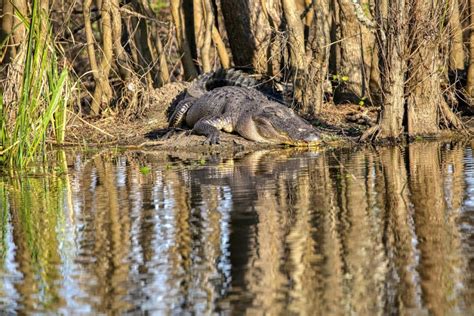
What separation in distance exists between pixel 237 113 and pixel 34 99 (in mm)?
4953

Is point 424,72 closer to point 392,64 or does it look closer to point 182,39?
point 392,64

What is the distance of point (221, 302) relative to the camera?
5137mm

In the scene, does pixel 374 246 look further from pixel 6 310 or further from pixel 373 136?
pixel 373 136

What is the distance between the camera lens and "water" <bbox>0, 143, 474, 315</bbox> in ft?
17.1

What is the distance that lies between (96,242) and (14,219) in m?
1.34

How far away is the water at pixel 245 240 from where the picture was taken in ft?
17.1

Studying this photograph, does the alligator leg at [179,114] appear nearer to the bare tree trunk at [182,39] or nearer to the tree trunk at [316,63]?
the tree trunk at [316,63]

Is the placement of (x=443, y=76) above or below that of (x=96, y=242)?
above

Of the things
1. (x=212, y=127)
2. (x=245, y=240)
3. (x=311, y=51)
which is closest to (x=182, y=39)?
(x=311, y=51)

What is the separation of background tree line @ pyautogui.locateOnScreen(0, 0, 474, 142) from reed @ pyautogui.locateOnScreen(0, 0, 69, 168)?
166 millimetres

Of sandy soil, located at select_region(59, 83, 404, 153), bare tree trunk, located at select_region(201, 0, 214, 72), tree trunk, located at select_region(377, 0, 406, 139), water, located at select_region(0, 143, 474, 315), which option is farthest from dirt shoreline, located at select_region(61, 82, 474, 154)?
water, located at select_region(0, 143, 474, 315)

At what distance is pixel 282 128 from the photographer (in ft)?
45.9

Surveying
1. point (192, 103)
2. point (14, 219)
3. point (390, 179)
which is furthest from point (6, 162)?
point (192, 103)

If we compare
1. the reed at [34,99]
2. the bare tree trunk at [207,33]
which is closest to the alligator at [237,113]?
the bare tree trunk at [207,33]
